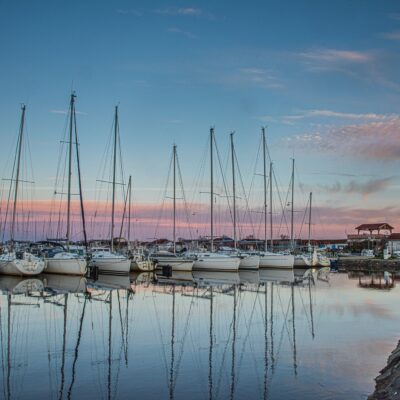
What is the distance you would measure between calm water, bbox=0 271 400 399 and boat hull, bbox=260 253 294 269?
96.7 feet

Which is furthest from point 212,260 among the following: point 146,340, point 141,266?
point 146,340

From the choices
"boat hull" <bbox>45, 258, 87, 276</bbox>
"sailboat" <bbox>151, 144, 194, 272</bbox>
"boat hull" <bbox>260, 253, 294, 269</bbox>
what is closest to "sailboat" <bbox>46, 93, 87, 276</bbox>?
"boat hull" <bbox>45, 258, 87, 276</bbox>

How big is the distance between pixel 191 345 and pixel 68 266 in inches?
1174

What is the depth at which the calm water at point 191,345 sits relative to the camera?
12133mm

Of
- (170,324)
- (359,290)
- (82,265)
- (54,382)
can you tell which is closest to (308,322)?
(170,324)

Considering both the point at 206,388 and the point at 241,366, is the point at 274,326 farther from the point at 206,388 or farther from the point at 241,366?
the point at 206,388

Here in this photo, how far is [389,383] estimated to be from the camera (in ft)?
36.6

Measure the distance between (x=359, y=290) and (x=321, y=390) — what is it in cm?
2774

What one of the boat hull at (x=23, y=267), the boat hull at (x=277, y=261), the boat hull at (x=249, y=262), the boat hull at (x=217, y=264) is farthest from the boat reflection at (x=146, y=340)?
the boat hull at (x=277, y=261)

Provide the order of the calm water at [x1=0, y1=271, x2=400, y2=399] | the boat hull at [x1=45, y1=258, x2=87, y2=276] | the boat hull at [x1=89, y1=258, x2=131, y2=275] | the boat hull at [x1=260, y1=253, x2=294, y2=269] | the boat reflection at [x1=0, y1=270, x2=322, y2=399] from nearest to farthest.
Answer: the calm water at [x1=0, y1=271, x2=400, y2=399] → the boat reflection at [x1=0, y1=270, x2=322, y2=399] → the boat hull at [x1=45, y1=258, x2=87, y2=276] → the boat hull at [x1=89, y1=258, x2=131, y2=275] → the boat hull at [x1=260, y1=253, x2=294, y2=269]

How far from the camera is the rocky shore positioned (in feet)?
33.9

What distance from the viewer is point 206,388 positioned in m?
12.2

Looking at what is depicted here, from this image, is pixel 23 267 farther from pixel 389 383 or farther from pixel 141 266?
pixel 389 383

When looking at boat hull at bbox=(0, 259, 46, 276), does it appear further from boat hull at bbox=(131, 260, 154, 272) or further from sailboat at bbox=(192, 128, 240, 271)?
sailboat at bbox=(192, 128, 240, 271)
